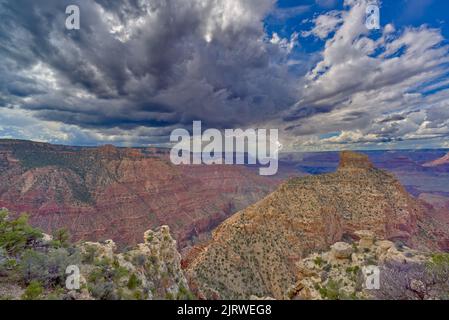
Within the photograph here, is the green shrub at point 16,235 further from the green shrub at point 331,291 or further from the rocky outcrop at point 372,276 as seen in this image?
the green shrub at point 331,291

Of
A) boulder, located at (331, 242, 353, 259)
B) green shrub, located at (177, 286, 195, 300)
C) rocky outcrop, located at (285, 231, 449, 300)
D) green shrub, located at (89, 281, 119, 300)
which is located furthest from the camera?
boulder, located at (331, 242, 353, 259)

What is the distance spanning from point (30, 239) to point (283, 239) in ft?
121

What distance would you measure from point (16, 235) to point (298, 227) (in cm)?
4061

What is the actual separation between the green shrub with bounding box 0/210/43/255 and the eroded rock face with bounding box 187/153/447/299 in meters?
19.7

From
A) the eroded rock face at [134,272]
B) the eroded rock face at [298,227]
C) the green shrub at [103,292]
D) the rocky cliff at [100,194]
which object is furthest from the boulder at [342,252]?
the rocky cliff at [100,194]

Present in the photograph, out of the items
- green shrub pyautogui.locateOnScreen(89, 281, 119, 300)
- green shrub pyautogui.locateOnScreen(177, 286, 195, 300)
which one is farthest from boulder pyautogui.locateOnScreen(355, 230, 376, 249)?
green shrub pyautogui.locateOnScreen(89, 281, 119, 300)

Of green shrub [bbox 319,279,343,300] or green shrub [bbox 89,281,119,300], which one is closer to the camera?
green shrub [bbox 89,281,119,300]

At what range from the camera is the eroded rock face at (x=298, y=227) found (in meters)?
→ 34.6

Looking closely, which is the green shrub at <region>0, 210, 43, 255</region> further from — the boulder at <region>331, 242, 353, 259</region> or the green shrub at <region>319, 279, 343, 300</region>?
the boulder at <region>331, 242, 353, 259</region>

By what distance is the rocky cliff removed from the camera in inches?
3263

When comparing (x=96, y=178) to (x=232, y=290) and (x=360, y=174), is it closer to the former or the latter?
(x=232, y=290)

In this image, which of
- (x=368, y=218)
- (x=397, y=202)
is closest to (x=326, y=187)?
(x=368, y=218)

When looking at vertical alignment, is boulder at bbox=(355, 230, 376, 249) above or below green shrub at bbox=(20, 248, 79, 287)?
below
